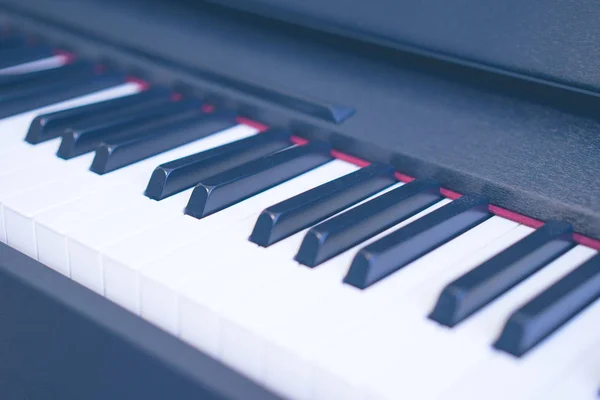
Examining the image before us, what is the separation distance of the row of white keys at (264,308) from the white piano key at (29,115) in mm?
443

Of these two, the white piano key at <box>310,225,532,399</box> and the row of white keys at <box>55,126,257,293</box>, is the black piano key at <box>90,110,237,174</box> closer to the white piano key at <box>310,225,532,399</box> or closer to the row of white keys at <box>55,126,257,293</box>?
the row of white keys at <box>55,126,257,293</box>

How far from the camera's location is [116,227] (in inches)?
33.6

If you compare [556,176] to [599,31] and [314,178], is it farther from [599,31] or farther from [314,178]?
[314,178]

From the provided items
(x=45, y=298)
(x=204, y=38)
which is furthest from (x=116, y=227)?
(x=204, y=38)

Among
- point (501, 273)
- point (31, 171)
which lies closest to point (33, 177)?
point (31, 171)

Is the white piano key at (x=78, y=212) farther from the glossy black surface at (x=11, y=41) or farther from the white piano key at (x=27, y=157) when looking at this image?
the glossy black surface at (x=11, y=41)

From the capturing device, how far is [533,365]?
0.66 m

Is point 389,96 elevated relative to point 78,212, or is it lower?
elevated

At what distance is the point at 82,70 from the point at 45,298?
55 centimetres

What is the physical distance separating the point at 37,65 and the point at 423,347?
3.04 ft

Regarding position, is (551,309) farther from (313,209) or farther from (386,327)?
(313,209)

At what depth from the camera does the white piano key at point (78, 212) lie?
0.86 metres

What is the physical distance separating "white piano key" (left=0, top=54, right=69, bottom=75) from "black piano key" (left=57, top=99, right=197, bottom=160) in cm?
26

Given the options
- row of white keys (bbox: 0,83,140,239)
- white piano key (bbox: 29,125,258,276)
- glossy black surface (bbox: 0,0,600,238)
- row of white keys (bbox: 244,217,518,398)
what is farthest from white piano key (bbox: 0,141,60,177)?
row of white keys (bbox: 244,217,518,398)
